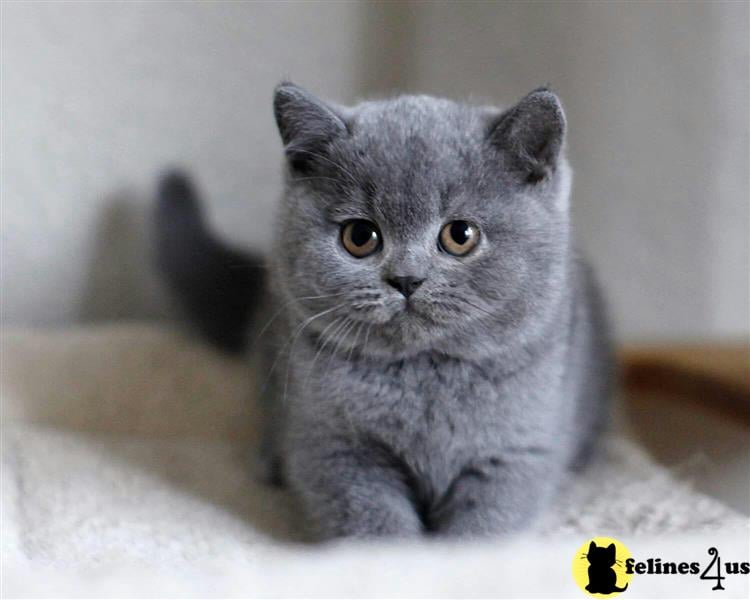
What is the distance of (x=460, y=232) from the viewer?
100 centimetres

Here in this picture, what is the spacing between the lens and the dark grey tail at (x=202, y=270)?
1.56 m

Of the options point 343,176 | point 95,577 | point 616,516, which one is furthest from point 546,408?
point 95,577

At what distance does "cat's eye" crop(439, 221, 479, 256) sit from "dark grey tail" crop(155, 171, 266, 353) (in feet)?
2.05

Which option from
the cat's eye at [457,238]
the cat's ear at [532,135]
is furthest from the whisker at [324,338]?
the cat's ear at [532,135]

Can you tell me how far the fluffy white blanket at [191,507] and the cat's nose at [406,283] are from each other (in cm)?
29

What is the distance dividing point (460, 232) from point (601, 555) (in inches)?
15.6

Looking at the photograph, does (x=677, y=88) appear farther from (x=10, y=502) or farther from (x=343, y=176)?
(x=10, y=502)

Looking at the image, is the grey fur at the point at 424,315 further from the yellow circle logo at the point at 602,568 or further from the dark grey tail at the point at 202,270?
the dark grey tail at the point at 202,270

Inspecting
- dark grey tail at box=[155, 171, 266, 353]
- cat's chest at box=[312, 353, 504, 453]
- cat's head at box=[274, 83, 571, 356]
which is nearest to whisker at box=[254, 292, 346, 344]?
cat's head at box=[274, 83, 571, 356]

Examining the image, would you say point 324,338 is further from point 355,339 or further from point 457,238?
point 457,238

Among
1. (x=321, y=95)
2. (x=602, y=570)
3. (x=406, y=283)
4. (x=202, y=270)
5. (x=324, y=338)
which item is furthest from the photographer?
(x=202, y=270)

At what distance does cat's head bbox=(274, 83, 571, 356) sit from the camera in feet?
3.22

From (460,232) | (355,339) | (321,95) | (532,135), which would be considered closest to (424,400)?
(355,339)

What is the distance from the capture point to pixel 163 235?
5.20 ft
